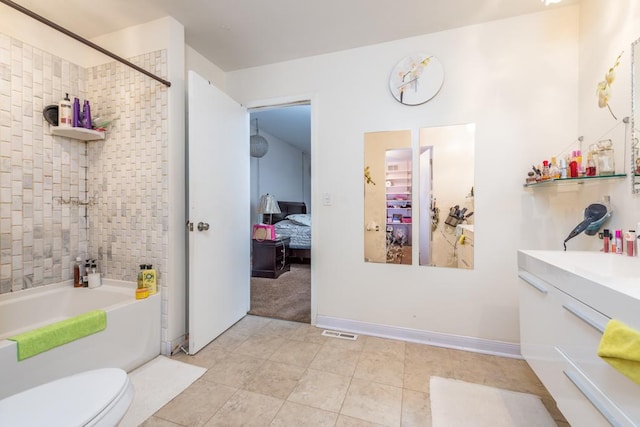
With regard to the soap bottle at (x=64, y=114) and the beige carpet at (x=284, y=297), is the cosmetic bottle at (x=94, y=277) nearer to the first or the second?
the soap bottle at (x=64, y=114)

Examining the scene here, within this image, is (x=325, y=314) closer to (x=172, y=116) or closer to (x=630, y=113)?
(x=172, y=116)

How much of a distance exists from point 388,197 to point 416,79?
95 centimetres

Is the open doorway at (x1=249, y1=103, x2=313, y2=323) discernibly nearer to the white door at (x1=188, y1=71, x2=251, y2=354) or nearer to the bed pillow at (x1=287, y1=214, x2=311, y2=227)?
the bed pillow at (x1=287, y1=214, x2=311, y2=227)

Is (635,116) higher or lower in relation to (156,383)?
higher

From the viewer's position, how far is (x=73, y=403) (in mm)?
857

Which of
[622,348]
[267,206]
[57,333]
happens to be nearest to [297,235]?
[267,206]

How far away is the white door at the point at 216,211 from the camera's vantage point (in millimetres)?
1908

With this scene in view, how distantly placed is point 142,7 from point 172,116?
2.35 ft

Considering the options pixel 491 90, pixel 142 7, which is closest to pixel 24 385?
pixel 142 7

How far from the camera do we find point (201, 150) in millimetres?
1971

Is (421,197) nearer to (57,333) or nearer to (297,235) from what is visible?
(57,333)

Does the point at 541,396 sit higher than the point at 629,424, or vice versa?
the point at 629,424

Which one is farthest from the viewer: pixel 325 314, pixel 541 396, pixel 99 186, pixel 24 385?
pixel 325 314

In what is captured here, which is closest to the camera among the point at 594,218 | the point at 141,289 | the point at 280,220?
the point at 594,218
